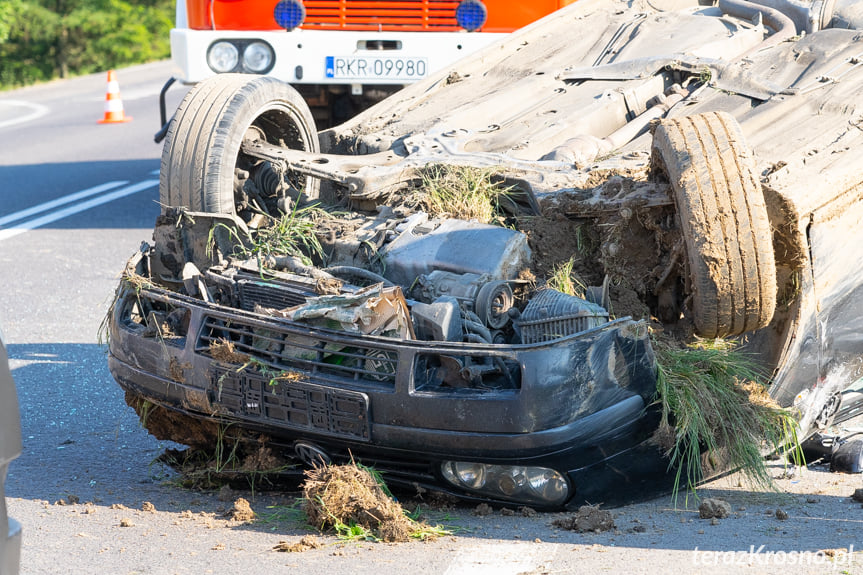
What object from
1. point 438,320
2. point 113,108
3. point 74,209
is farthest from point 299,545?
point 113,108

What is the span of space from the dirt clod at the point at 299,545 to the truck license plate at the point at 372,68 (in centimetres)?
499

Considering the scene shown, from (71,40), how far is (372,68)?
2358 centimetres

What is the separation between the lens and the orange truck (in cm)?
780

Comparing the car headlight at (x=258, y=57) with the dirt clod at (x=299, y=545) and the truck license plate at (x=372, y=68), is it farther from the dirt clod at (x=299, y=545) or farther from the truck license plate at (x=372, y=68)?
the dirt clod at (x=299, y=545)

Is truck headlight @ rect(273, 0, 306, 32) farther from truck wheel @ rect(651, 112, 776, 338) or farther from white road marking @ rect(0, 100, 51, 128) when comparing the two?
white road marking @ rect(0, 100, 51, 128)

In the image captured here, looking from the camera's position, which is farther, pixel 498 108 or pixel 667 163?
pixel 498 108

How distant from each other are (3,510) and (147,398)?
5.07 feet

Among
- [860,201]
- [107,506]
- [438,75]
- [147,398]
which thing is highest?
[438,75]

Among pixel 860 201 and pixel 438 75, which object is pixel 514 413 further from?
pixel 438 75

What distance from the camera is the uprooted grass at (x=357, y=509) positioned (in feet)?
11.1

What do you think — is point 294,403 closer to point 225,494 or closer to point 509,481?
point 225,494

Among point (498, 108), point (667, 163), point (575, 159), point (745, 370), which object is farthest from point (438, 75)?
point (745, 370)

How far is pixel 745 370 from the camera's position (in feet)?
12.1

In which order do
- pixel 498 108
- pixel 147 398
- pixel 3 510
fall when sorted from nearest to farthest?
pixel 3 510
pixel 147 398
pixel 498 108
